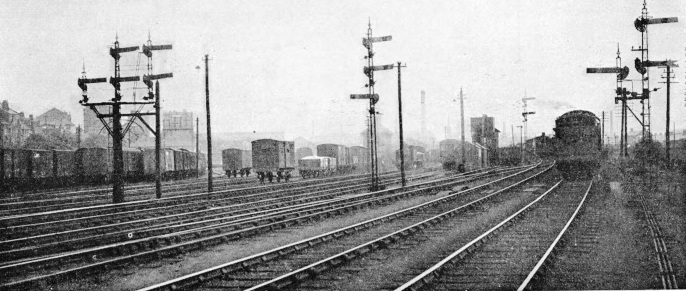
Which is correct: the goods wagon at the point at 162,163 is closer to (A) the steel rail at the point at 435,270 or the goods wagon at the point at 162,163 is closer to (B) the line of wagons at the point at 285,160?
(B) the line of wagons at the point at 285,160

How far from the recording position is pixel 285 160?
43312 millimetres

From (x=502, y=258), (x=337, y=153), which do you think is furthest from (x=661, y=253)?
(x=337, y=153)

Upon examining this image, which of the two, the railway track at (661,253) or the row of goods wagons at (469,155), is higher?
the row of goods wagons at (469,155)

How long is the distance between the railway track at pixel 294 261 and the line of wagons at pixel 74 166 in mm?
24218

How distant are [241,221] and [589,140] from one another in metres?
21.6

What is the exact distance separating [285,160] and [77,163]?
15.2 metres

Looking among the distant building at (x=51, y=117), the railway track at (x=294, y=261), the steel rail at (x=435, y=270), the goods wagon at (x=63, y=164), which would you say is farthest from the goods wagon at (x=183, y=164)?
the steel rail at (x=435, y=270)

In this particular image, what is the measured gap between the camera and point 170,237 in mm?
13328

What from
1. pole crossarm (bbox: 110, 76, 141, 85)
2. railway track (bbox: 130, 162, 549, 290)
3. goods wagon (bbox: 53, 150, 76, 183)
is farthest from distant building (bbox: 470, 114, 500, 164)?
railway track (bbox: 130, 162, 549, 290)

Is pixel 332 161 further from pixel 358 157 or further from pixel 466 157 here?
pixel 466 157

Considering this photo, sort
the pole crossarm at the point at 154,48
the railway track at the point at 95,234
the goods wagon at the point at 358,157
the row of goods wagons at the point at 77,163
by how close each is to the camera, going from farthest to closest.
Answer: the goods wagon at the point at 358,157
the row of goods wagons at the point at 77,163
the pole crossarm at the point at 154,48
the railway track at the point at 95,234

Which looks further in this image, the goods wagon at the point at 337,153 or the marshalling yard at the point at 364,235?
the goods wagon at the point at 337,153

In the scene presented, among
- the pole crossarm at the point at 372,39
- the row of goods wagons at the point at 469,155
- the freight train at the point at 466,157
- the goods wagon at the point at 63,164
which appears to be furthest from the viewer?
the row of goods wagons at the point at 469,155

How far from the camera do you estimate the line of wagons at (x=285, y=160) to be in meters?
41.4
